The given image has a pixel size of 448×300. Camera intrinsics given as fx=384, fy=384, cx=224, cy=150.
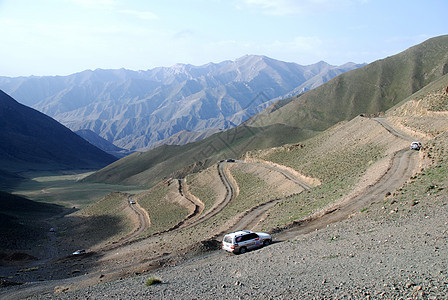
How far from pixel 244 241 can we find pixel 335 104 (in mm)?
146611

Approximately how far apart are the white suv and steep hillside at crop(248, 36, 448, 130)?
127 meters

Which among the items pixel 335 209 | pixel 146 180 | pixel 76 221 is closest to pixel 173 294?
pixel 335 209

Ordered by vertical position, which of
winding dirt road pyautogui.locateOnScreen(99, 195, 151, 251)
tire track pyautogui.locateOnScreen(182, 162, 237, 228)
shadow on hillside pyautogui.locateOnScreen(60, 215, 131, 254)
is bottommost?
shadow on hillside pyautogui.locateOnScreen(60, 215, 131, 254)

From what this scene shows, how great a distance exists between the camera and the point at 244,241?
21828 millimetres

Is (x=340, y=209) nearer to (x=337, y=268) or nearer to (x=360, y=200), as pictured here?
(x=360, y=200)

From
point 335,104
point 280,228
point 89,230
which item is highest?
point 335,104

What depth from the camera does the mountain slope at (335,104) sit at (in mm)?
131000

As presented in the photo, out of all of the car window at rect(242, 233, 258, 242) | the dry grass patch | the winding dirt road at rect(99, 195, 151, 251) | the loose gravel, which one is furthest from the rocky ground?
the dry grass patch

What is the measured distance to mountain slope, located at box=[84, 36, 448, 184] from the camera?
13100cm

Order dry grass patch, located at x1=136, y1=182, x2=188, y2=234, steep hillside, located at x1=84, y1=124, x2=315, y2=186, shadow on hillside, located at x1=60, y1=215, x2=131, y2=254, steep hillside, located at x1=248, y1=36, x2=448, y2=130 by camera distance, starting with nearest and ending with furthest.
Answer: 1. dry grass patch, located at x1=136, y1=182, x2=188, y2=234
2. shadow on hillside, located at x1=60, y1=215, x2=131, y2=254
3. steep hillside, located at x1=84, y1=124, x2=315, y2=186
4. steep hillside, located at x1=248, y1=36, x2=448, y2=130

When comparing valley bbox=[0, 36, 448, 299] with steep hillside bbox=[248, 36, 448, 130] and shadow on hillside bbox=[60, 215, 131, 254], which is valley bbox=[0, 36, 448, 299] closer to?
shadow on hillside bbox=[60, 215, 131, 254]

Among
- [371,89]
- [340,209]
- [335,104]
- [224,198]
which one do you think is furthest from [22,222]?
[371,89]

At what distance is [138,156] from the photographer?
166250 mm

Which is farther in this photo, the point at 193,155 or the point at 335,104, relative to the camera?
the point at 335,104
